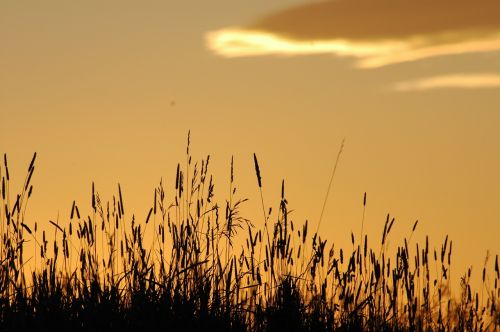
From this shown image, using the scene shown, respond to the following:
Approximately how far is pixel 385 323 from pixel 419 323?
25 cm

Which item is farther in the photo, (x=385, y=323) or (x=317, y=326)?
(x=385, y=323)

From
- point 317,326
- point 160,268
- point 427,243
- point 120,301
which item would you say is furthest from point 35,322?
point 427,243

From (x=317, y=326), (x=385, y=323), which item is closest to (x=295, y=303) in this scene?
(x=317, y=326)

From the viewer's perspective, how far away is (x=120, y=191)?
237 inches

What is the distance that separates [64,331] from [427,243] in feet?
8.09

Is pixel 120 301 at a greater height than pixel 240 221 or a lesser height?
lesser

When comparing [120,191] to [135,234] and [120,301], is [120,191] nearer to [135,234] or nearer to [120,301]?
[135,234]

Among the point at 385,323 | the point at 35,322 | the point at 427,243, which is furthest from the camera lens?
the point at 427,243

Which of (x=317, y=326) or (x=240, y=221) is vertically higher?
(x=240, y=221)

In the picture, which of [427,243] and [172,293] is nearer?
[172,293]

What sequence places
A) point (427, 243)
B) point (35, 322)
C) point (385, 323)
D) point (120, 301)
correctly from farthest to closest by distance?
point (427, 243) → point (385, 323) → point (120, 301) → point (35, 322)

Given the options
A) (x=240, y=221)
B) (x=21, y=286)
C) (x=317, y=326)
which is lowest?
(x=317, y=326)

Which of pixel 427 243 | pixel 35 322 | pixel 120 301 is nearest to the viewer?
pixel 35 322

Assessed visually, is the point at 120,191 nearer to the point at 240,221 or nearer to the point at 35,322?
the point at 240,221
